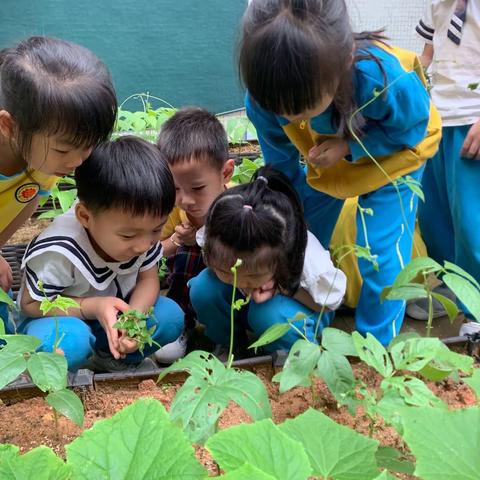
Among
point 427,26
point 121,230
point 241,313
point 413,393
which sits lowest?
point 241,313

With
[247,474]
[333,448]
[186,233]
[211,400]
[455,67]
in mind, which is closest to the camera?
[247,474]

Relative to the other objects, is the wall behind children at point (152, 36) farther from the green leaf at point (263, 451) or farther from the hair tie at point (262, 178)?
the green leaf at point (263, 451)

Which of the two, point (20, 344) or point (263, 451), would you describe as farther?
point (20, 344)

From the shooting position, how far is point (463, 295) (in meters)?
0.91

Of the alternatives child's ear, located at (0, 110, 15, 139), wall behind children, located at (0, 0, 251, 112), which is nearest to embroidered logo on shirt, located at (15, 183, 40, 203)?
child's ear, located at (0, 110, 15, 139)

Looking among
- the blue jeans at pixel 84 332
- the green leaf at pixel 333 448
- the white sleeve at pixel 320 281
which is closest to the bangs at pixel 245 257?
the white sleeve at pixel 320 281

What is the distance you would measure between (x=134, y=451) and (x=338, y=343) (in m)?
0.50

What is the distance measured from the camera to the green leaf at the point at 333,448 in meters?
0.58

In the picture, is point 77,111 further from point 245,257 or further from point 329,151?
point 329,151

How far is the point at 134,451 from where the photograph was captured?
482mm

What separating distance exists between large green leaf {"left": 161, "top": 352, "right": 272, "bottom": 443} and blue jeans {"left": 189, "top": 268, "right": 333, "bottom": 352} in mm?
579

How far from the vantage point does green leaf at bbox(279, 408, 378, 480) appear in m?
0.58

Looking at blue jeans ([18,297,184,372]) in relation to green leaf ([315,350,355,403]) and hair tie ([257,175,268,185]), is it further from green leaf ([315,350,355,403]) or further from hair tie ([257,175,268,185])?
green leaf ([315,350,355,403])

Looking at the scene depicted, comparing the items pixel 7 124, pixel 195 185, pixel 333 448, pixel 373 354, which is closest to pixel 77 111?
pixel 7 124
